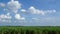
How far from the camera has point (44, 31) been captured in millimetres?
11609

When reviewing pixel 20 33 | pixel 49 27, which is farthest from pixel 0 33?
pixel 49 27

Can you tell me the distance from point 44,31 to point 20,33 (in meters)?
1.20

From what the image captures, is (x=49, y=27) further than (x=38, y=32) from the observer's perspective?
Yes

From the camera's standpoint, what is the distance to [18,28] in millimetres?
12258

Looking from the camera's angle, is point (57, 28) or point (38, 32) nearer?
point (38, 32)

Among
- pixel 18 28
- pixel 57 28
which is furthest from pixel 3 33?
pixel 57 28

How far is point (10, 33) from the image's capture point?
1151 centimetres

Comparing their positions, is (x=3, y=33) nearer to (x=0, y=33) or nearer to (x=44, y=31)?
(x=0, y=33)

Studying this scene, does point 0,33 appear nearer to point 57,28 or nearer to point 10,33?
point 10,33

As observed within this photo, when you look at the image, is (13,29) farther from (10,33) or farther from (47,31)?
(47,31)

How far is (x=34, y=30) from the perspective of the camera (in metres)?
11.6

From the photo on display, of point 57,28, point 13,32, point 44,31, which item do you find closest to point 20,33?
point 13,32

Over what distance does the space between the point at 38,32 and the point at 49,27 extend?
1250mm

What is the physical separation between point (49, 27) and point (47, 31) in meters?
0.82
